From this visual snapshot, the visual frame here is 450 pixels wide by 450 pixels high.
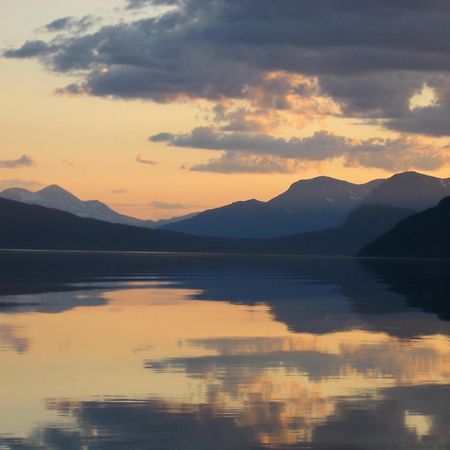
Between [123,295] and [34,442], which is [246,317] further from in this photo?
[34,442]

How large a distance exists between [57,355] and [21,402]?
13620mm

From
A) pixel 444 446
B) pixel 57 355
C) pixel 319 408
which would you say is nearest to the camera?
pixel 444 446

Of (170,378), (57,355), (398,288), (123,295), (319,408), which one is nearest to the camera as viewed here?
(319,408)

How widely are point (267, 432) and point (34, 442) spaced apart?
6.89 m

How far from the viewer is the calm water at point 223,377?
32.5m

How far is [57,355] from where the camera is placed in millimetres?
51406

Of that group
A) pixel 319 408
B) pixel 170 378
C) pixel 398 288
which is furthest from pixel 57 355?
pixel 398 288

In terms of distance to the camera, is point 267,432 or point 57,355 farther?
point 57,355

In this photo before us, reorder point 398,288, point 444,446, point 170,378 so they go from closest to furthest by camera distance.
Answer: point 444,446
point 170,378
point 398,288

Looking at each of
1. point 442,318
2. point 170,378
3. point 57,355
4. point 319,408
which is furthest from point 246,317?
point 319,408

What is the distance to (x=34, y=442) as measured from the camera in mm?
31125

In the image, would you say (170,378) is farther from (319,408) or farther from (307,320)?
(307,320)

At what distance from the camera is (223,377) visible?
44.4 metres

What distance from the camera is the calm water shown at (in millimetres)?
32531
